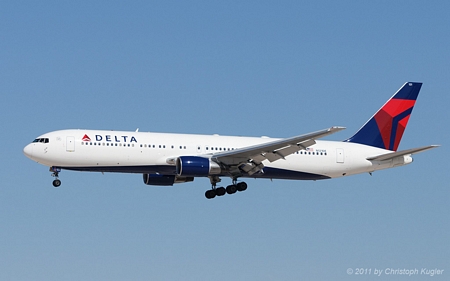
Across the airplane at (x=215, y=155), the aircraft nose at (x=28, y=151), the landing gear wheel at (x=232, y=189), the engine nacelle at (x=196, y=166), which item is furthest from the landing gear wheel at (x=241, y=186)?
the aircraft nose at (x=28, y=151)

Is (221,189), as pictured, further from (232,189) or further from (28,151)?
(28,151)

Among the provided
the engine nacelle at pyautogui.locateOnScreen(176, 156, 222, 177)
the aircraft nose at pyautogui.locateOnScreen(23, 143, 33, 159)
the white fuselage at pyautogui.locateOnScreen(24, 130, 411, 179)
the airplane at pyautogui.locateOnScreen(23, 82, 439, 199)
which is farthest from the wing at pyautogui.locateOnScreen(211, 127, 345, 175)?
the aircraft nose at pyautogui.locateOnScreen(23, 143, 33, 159)

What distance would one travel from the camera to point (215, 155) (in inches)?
2041

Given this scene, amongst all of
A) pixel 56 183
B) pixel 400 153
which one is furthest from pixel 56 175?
pixel 400 153

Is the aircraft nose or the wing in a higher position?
the aircraft nose

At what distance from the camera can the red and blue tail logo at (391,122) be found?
58.3 meters

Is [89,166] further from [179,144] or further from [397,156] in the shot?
[397,156]

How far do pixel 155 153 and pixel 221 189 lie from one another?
5.76 m

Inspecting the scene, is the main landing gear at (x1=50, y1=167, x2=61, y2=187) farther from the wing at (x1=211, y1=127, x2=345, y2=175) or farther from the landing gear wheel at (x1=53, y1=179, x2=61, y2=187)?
the wing at (x1=211, y1=127, x2=345, y2=175)

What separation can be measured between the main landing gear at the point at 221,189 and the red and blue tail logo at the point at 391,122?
9.11 meters

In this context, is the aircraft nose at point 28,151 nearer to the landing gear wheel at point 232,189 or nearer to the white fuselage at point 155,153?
the white fuselage at point 155,153

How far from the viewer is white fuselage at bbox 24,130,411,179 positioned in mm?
50812

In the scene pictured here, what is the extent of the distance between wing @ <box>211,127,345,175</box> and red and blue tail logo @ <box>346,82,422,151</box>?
859cm

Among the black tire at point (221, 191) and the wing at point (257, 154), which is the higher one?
the wing at point (257, 154)
